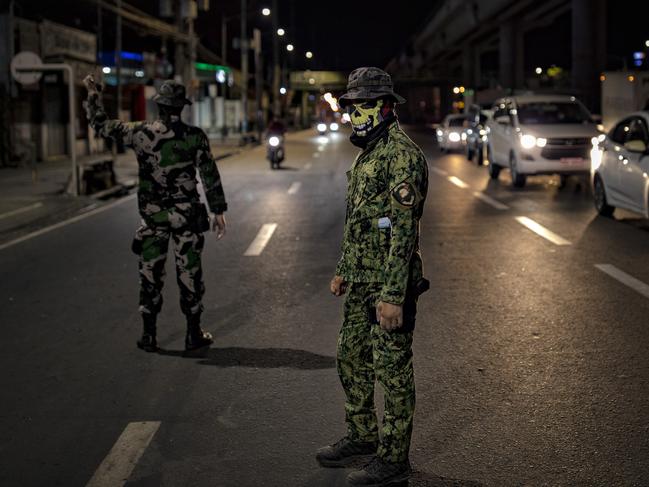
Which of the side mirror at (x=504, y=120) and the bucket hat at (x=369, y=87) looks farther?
the side mirror at (x=504, y=120)

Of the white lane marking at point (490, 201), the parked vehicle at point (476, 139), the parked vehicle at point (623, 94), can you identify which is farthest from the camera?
the parked vehicle at point (623, 94)

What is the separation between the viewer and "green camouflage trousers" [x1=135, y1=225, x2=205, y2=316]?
694cm

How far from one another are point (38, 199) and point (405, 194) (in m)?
16.8

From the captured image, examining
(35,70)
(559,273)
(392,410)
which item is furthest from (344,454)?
(35,70)

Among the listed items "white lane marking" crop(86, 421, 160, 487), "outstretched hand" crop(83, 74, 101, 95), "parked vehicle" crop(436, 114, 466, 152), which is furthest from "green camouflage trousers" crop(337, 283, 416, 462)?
"parked vehicle" crop(436, 114, 466, 152)

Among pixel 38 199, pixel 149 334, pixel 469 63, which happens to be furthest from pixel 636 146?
pixel 469 63

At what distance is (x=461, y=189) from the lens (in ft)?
70.1

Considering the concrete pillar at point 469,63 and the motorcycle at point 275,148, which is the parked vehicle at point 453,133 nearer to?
the motorcycle at point 275,148

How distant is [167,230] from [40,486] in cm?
283

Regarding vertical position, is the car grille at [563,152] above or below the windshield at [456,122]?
below

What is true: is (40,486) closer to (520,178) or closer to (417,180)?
(417,180)

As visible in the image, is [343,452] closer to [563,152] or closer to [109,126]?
[109,126]

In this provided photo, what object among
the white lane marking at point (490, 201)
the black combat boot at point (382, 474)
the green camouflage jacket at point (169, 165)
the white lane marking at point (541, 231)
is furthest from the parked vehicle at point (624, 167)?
the black combat boot at point (382, 474)

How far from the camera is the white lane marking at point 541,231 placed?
41.6 feet
